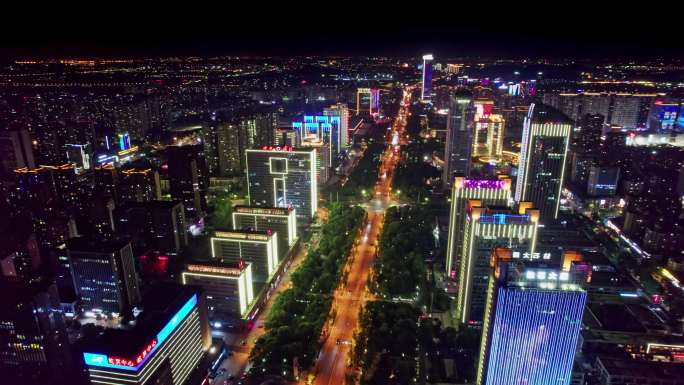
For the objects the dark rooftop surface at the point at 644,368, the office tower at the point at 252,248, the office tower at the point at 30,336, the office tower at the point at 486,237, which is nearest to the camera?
the office tower at the point at 30,336

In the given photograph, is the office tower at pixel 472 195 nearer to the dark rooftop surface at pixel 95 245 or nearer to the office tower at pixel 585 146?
the dark rooftop surface at pixel 95 245

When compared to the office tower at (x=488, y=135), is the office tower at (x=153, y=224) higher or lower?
lower

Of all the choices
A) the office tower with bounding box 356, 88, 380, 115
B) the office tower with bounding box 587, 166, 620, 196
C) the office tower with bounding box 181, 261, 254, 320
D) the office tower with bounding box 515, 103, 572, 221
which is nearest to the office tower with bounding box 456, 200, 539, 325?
the office tower with bounding box 515, 103, 572, 221

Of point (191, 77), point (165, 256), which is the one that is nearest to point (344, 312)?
point (165, 256)

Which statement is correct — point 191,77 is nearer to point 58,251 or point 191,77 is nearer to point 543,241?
point 58,251

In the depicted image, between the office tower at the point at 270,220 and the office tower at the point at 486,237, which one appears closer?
the office tower at the point at 486,237

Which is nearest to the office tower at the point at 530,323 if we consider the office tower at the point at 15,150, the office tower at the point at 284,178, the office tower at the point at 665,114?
the office tower at the point at 284,178

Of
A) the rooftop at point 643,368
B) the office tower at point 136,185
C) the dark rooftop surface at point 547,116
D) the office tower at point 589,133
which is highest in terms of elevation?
the dark rooftop surface at point 547,116
